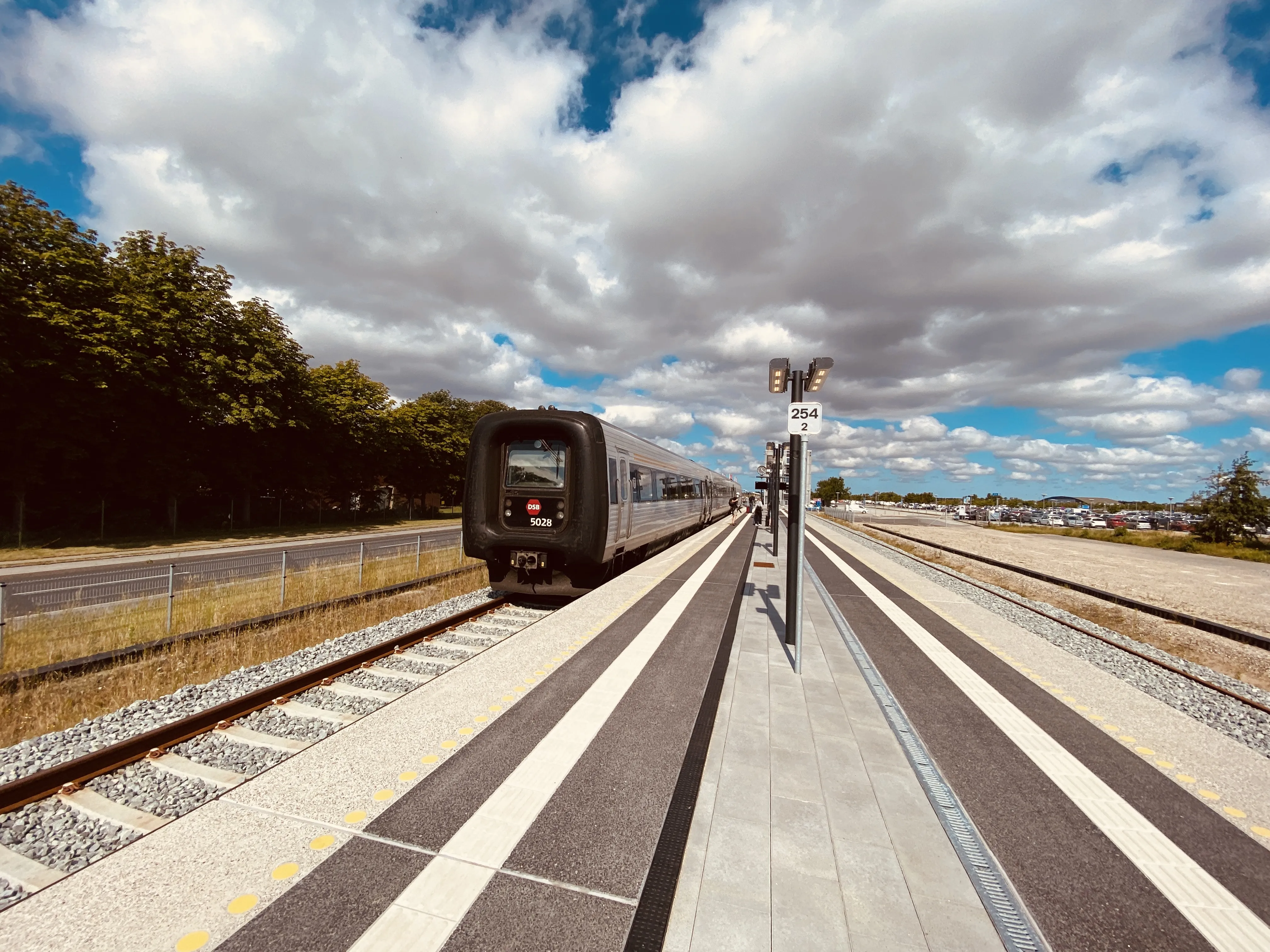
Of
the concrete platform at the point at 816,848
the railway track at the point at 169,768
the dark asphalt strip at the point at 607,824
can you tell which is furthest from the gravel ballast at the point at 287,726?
the concrete platform at the point at 816,848

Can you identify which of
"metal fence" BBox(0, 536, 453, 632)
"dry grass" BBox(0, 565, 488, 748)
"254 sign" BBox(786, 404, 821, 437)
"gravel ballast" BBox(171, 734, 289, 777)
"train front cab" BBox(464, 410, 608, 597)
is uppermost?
"254 sign" BBox(786, 404, 821, 437)

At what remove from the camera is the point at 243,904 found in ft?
8.15

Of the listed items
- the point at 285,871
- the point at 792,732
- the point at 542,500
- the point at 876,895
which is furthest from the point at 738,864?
the point at 542,500

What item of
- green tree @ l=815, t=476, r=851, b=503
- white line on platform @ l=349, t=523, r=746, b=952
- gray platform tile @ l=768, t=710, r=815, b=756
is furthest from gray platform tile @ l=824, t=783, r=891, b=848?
green tree @ l=815, t=476, r=851, b=503

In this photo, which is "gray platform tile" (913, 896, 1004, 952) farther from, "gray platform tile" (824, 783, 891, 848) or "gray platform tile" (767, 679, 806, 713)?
"gray platform tile" (767, 679, 806, 713)

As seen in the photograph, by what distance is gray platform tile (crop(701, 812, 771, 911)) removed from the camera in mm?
2633

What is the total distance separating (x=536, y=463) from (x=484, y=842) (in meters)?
6.79

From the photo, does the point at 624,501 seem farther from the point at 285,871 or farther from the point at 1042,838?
the point at 285,871

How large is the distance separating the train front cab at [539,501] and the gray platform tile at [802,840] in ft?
19.4

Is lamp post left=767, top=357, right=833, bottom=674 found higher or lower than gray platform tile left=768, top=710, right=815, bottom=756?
higher

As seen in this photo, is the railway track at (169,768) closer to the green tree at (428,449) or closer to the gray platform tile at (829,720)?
the gray platform tile at (829,720)

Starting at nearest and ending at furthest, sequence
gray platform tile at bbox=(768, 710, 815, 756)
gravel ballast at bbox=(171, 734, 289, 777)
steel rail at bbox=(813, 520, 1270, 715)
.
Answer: gravel ballast at bbox=(171, 734, 289, 777) < gray platform tile at bbox=(768, 710, 815, 756) < steel rail at bbox=(813, 520, 1270, 715)

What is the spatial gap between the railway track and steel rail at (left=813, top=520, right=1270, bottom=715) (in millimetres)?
9356

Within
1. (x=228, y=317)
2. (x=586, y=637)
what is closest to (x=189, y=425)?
(x=228, y=317)
